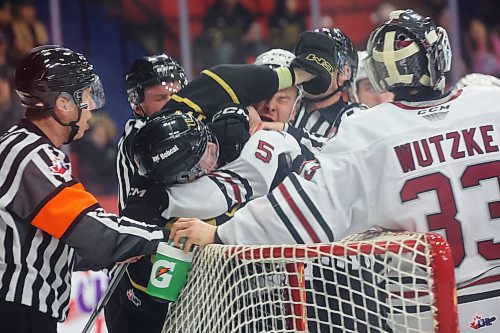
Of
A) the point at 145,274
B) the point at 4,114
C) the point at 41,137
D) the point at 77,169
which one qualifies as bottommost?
the point at 77,169

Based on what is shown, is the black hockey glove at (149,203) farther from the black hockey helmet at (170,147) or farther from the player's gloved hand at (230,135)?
the player's gloved hand at (230,135)

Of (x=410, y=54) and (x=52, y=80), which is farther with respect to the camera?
(x=52, y=80)

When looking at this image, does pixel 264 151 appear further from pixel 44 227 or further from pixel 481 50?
pixel 481 50

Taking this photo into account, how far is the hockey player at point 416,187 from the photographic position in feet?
5.51

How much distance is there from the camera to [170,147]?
196cm

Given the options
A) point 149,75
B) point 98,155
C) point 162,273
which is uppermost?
point 149,75

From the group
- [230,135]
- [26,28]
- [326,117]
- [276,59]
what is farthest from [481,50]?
[230,135]

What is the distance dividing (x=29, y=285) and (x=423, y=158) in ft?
2.92

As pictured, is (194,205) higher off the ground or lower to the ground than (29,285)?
higher

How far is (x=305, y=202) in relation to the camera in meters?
1.71

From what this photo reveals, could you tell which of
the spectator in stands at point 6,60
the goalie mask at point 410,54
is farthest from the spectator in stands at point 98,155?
the goalie mask at point 410,54

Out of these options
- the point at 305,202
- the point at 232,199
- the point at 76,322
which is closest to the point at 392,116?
the point at 305,202

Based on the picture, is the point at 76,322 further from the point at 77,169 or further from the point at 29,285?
the point at 77,169

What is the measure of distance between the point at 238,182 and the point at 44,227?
1.51 ft
